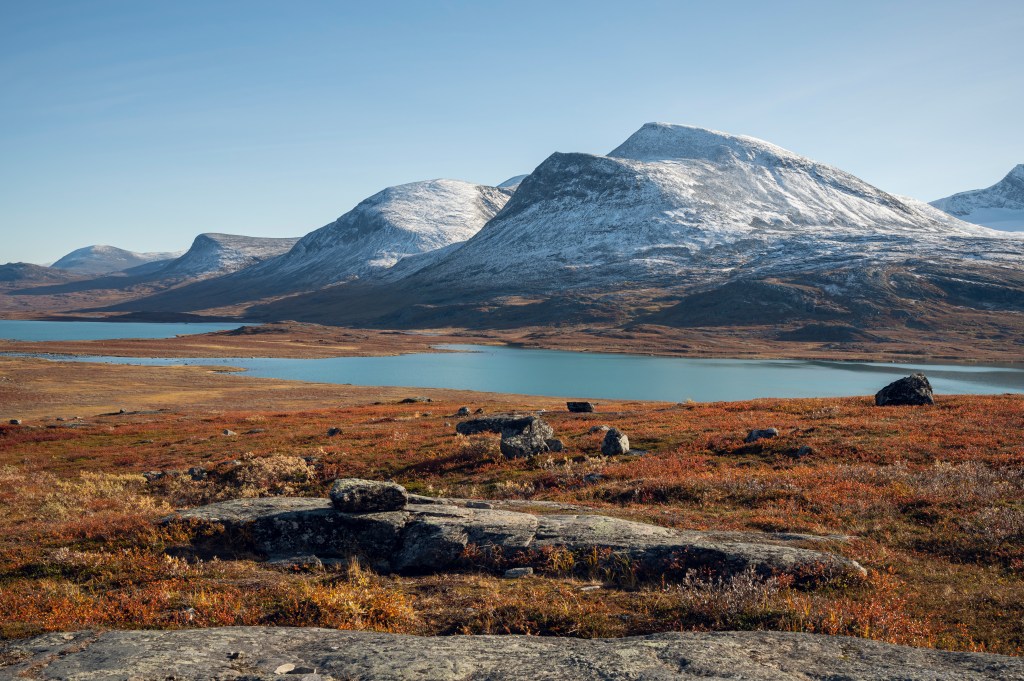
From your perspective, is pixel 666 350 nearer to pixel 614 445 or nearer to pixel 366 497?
pixel 614 445

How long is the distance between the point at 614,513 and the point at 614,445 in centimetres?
1216

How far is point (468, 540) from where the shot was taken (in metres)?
13.9

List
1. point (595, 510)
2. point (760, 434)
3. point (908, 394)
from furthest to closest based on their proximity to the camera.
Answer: point (908, 394), point (760, 434), point (595, 510)

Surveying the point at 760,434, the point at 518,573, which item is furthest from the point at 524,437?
the point at 518,573

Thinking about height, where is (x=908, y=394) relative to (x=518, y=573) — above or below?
above

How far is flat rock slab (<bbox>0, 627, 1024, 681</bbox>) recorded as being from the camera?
26.5ft

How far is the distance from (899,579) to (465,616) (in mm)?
8322

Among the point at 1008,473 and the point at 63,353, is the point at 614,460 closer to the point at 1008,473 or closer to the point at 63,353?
the point at 1008,473

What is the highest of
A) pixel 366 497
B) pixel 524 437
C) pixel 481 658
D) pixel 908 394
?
pixel 908 394

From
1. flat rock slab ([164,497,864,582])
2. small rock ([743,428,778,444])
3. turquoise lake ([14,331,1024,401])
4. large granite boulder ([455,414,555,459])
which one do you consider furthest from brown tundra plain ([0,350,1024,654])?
turquoise lake ([14,331,1024,401])

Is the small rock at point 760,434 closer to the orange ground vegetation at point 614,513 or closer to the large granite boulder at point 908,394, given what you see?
the orange ground vegetation at point 614,513

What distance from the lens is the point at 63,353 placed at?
150 m

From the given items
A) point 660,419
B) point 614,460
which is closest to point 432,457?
point 614,460

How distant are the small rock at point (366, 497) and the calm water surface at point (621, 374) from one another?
84672mm
